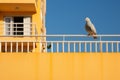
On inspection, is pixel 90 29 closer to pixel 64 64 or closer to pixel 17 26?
pixel 64 64

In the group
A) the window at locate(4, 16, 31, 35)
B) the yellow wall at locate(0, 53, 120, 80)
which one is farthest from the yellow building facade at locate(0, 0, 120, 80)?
the window at locate(4, 16, 31, 35)

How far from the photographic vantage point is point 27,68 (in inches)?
629

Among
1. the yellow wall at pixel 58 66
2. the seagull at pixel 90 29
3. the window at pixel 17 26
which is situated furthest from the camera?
the window at pixel 17 26

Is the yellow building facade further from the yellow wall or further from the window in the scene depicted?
the window

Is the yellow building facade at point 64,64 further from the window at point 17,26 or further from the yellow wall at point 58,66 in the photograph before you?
the window at point 17,26

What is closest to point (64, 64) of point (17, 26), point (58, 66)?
point (58, 66)

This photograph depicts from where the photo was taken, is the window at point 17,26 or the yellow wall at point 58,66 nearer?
the yellow wall at point 58,66

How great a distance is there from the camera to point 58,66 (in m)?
16.0

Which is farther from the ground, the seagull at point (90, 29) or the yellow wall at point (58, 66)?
the seagull at point (90, 29)

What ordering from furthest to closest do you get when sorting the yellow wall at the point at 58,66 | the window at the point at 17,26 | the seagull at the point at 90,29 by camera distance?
the window at the point at 17,26
the seagull at the point at 90,29
the yellow wall at the point at 58,66

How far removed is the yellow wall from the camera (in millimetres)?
15938

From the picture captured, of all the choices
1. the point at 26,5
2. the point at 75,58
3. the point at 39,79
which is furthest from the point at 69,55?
the point at 26,5

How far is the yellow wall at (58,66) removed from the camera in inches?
627

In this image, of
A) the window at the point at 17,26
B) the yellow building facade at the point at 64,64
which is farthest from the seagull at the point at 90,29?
the window at the point at 17,26
